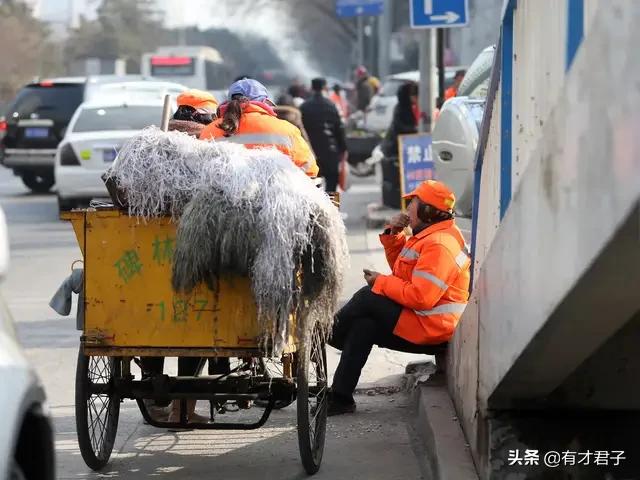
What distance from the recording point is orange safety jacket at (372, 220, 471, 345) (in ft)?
23.6

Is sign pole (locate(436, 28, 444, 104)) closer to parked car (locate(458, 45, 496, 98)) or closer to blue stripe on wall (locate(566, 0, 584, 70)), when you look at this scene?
parked car (locate(458, 45, 496, 98))

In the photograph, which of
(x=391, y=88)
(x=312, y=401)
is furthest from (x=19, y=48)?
(x=312, y=401)

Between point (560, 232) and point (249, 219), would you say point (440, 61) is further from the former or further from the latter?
point (560, 232)

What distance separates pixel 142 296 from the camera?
6.05 metres

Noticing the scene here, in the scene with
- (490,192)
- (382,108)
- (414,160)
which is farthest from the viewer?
(382,108)

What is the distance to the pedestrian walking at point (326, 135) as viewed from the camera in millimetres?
16594

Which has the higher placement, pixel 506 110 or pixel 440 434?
pixel 506 110

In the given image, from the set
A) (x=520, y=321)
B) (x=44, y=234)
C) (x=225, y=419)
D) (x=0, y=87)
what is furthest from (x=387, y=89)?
(x=520, y=321)

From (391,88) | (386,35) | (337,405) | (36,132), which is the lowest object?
(391,88)

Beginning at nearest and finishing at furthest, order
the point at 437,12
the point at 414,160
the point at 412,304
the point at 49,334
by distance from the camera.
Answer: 1. the point at 412,304
2. the point at 49,334
3. the point at 437,12
4. the point at 414,160

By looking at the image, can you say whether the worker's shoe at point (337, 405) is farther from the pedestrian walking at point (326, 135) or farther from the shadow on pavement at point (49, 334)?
the pedestrian walking at point (326, 135)

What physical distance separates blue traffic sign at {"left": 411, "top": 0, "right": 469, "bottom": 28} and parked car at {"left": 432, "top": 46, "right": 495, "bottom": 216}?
1392 millimetres

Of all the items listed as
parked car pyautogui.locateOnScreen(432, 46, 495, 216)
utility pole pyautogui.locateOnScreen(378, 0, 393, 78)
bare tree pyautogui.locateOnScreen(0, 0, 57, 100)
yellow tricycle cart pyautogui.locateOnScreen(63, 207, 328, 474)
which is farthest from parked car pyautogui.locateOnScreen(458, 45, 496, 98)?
bare tree pyautogui.locateOnScreen(0, 0, 57, 100)

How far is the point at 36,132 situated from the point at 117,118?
4379mm
